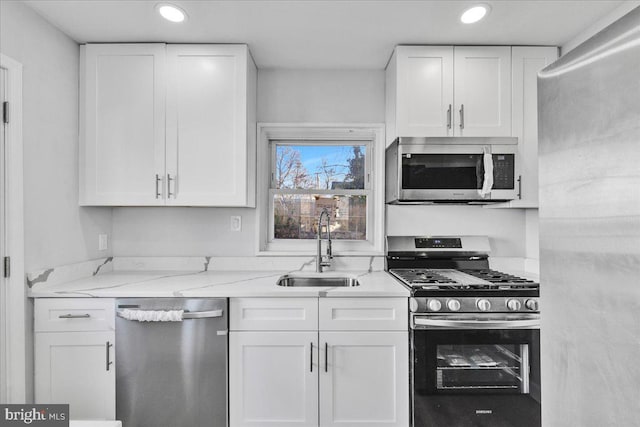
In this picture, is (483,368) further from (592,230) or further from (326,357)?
(592,230)

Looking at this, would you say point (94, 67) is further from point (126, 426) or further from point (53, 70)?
point (126, 426)

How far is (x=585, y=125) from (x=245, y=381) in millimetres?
1870

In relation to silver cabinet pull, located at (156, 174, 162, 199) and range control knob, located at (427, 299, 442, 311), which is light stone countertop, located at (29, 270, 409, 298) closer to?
range control knob, located at (427, 299, 442, 311)

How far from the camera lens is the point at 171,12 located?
1.88 metres

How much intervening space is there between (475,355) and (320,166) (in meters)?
1.56

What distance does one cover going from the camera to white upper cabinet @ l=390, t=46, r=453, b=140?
2.22 metres

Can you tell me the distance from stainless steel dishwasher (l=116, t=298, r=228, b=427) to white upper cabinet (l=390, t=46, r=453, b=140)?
1.55 meters

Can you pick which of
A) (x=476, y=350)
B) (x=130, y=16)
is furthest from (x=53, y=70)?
(x=476, y=350)

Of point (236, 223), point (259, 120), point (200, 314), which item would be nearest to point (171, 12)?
point (259, 120)

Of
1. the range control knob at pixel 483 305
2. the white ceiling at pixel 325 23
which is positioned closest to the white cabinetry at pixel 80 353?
the white ceiling at pixel 325 23

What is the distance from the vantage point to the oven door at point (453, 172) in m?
2.19

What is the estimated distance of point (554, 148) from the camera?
0.58 meters

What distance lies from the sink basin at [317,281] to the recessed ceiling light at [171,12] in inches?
63.6

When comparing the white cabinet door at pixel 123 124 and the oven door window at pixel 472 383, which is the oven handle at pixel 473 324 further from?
the white cabinet door at pixel 123 124
